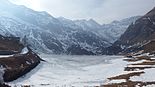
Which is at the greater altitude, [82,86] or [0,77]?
[0,77]

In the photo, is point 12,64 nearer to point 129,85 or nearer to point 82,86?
point 82,86

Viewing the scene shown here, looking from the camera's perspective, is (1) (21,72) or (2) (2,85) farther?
(1) (21,72)

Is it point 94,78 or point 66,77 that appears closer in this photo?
point 94,78

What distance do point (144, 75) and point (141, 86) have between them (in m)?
16.9

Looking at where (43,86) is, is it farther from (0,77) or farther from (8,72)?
(0,77)

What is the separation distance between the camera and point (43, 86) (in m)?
61.7

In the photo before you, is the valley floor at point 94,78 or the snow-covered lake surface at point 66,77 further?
the snow-covered lake surface at point 66,77

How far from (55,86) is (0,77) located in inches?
877

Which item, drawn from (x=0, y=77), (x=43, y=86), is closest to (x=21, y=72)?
(x=43, y=86)

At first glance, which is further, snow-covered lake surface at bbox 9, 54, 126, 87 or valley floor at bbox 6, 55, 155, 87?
snow-covered lake surface at bbox 9, 54, 126, 87

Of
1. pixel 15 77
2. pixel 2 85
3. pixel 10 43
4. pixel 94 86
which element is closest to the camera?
pixel 2 85

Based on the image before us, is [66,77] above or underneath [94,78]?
underneath

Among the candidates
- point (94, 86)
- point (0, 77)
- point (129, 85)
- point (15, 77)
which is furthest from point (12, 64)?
point (0, 77)

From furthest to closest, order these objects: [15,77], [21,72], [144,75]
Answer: [21,72] → [15,77] → [144,75]
